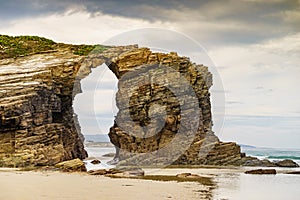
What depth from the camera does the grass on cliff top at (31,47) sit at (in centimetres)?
5359

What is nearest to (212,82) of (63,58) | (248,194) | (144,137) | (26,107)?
(144,137)

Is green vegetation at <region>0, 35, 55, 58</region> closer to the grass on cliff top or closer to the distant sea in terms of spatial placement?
the grass on cliff top

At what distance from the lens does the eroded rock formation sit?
46344mm

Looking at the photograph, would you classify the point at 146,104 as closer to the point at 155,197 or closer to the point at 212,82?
the point at 212,82

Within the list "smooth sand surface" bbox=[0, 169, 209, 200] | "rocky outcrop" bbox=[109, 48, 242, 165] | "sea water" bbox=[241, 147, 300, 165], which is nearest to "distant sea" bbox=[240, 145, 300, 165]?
"sea water" bbox=[241, 147, 300, 165]

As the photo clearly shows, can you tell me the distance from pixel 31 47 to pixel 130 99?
1521 cm

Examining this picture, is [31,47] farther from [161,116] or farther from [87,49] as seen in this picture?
[161,116]

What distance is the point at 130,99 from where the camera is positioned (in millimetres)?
50656

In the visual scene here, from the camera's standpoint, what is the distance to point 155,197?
66.6 feet

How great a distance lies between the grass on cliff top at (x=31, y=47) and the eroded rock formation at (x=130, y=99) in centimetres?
156

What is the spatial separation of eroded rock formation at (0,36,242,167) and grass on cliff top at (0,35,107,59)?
1.56 meters

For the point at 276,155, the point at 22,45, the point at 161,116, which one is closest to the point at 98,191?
the point at 161,116

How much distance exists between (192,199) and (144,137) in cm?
2976

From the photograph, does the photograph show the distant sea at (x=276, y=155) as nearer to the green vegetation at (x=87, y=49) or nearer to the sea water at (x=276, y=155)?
the sea water at (x=276, y=155)
